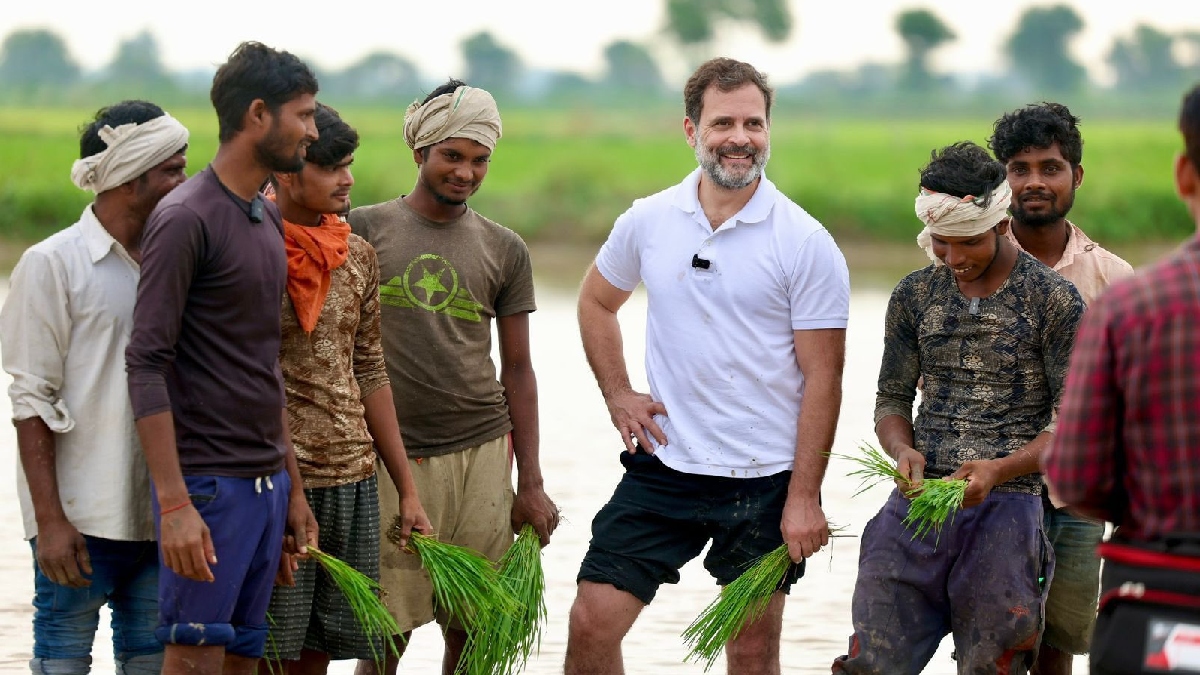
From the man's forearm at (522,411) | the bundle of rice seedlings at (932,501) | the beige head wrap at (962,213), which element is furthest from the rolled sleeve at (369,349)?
the beige head wrap at (962,213)

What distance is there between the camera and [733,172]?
196 inches

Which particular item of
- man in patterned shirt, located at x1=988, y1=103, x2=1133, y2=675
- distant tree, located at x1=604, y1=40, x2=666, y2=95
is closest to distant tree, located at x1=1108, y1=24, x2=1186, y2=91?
distant tree, located at x1=604, y1=40, x2=666, y2=95

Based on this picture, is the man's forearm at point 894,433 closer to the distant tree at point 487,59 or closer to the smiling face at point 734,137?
the smiling face at point 734,137

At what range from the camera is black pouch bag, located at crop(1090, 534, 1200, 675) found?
10.5ft

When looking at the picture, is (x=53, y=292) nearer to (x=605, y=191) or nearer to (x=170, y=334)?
(x=170, y=334)

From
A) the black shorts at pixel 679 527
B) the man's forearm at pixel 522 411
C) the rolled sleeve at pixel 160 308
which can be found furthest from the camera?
the man's forearm at pixel 522 411

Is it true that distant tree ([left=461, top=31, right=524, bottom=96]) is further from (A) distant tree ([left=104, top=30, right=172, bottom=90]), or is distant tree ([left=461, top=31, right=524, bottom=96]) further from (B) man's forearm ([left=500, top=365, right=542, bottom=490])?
(B) man's forearm ([left=500, top=365, right=542, bottom=490])

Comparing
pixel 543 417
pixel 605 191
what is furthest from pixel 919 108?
pixel 543 417

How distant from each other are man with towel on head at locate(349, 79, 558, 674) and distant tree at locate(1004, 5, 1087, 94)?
8021 centimetres

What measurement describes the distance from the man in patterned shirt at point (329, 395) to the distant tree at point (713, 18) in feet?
227

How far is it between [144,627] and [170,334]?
0.94 m

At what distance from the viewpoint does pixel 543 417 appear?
1296 centimetres

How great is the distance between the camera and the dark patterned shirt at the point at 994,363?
471 cm

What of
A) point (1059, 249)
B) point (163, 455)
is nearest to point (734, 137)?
point (1059, 249)
